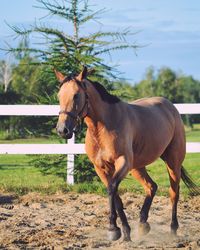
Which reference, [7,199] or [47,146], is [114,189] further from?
[47,146]

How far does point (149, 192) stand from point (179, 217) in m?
1.01

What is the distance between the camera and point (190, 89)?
89.3 m

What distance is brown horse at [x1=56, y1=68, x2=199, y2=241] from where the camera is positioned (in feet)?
20.6

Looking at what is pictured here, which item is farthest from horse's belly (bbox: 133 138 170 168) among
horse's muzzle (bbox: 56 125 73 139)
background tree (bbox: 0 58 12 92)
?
background tree (bbox: 0 58 12 92)

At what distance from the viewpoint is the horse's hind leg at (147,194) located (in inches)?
287

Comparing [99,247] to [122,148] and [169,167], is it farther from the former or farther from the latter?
[169,167]

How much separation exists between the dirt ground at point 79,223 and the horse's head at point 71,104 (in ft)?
4.38

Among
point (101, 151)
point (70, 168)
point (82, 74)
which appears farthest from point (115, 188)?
point (70, 168)

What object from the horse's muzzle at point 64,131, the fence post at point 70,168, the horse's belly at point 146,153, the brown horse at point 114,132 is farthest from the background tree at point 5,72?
the horse's muzzle at point 64,131

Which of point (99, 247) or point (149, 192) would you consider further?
point (149, 192)

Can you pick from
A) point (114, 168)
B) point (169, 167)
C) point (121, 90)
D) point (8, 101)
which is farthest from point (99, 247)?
point (8, 101)

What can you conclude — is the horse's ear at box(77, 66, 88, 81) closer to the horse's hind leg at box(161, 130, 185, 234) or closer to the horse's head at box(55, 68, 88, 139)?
the horse's head at box(55, 68, 88, 139)

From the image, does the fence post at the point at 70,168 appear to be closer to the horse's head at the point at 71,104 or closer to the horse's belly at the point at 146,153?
the horse's belly at the point at 146,153

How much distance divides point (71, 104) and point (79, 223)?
237cm
